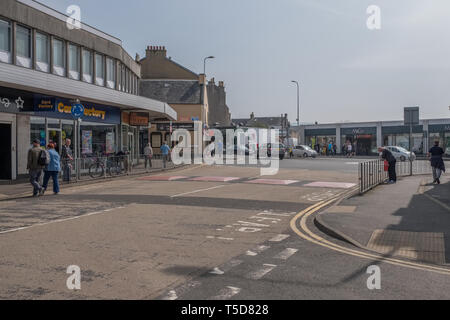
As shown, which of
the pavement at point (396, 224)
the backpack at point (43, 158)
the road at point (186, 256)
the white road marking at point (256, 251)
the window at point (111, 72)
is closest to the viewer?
the road at point (186, 256)

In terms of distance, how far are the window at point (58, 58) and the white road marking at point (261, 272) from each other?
19625 mm

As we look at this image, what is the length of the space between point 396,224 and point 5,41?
17346 millimetres

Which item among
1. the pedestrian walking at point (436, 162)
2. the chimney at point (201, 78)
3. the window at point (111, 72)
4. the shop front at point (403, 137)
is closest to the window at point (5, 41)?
the window at point (111, 72)

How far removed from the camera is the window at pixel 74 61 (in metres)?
24.5

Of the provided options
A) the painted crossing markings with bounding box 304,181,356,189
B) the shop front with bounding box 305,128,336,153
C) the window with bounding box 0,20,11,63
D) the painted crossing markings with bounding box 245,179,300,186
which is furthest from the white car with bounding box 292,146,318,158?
the window with bounding box 0,20,11,63

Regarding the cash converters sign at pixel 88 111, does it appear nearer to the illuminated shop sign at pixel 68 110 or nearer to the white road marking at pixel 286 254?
the illuminated shop sign at pixel 68 110

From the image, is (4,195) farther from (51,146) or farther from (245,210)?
(245,210)

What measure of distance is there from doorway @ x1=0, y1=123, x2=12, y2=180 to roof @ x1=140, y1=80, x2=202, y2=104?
38.0m

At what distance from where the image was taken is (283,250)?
7.68m

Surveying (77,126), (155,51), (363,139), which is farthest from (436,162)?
(155,51)

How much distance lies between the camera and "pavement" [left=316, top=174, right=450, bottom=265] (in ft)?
25.4

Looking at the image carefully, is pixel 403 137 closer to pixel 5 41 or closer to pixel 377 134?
pixel 377 134
